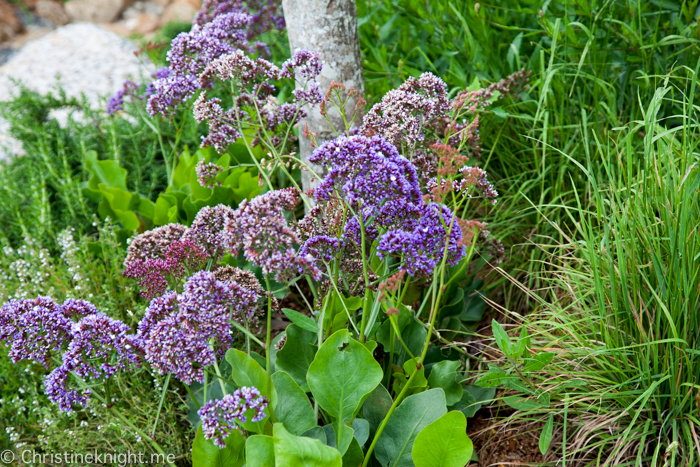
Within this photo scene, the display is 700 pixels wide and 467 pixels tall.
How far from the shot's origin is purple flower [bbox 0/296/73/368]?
1618mm

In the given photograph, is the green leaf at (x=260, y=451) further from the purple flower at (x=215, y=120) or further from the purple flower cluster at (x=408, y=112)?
the purple flower at (x=215, y=120)

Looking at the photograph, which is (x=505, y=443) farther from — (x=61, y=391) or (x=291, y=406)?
(x=61, y=391)

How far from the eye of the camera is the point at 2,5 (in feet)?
33.7

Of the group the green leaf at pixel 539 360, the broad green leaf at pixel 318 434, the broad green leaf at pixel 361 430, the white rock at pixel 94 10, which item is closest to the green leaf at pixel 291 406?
the broad green leaf at pixel 318 434

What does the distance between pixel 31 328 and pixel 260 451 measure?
771 millimetres

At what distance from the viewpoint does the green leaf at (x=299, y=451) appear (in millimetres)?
1498

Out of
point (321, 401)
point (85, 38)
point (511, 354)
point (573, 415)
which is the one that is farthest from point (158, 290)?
point (85, 38)

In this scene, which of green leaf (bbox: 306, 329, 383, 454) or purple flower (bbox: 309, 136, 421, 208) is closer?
purple flower (bbox: 309, 136, 421, 208)

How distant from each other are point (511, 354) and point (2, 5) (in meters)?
11.9

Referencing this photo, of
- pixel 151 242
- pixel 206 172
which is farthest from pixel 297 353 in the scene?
pixel 206 172

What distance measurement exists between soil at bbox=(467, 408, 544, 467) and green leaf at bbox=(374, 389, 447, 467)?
0.38 m

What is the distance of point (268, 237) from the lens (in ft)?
4.69

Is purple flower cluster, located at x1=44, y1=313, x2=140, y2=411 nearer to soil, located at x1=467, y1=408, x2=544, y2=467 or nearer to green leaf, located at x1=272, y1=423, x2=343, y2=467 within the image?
green leaf, located at x1=272, y1=423, x2=343, y2=467

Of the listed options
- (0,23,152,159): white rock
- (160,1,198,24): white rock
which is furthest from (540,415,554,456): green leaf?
(160,1,198,24): white rock
